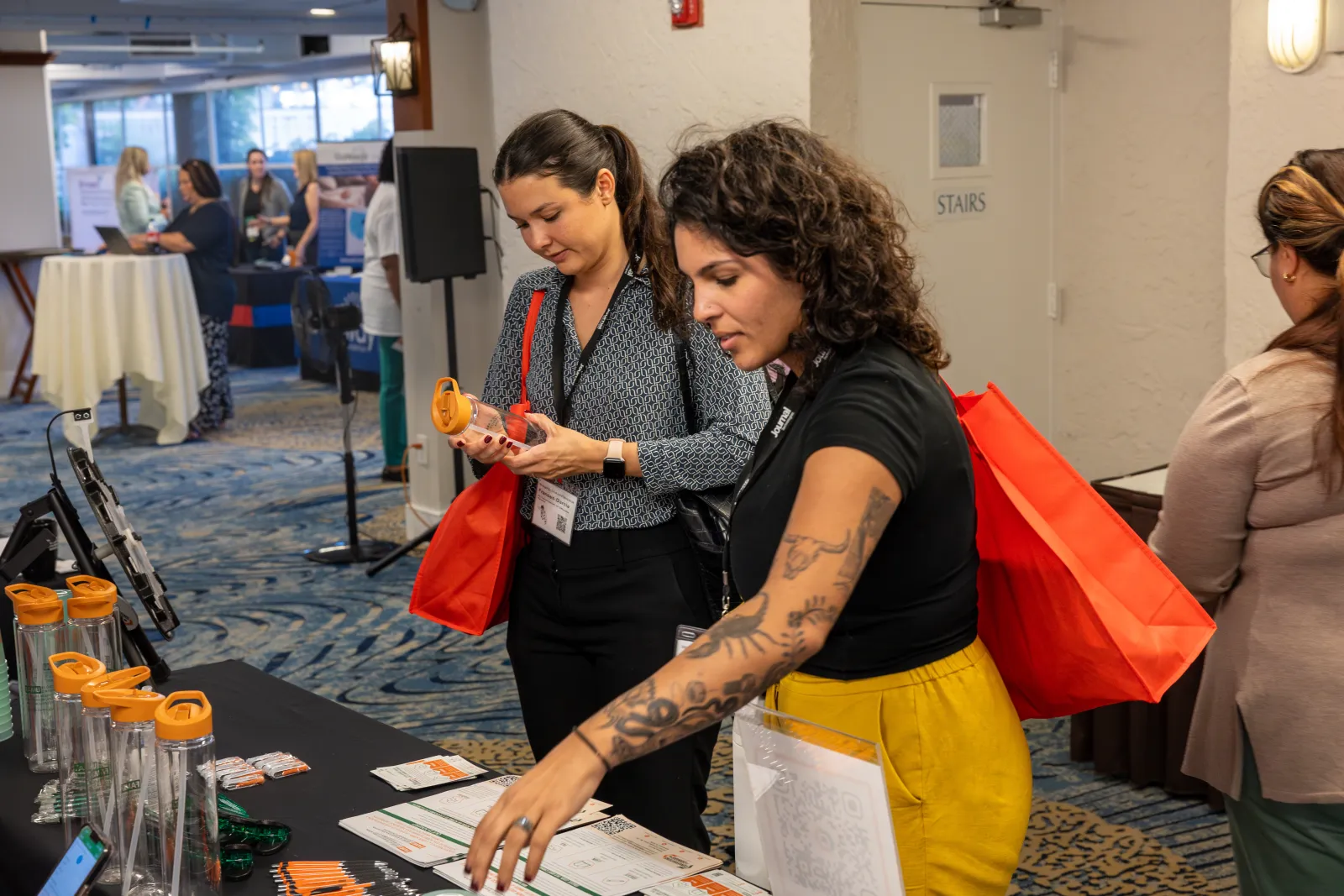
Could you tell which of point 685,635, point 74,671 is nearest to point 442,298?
point 685,635

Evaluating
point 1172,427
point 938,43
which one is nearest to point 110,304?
point 938,43

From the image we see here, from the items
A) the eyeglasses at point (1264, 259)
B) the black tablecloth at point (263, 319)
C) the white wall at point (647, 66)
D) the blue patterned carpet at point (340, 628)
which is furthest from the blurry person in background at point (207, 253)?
the eyeglasses at point (1264, 259)

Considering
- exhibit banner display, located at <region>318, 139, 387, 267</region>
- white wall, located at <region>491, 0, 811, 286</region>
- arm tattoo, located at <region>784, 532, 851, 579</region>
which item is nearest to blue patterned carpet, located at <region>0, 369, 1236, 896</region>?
white wall, located at <region>491, 0, 811, 286</region>

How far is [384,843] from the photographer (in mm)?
1599

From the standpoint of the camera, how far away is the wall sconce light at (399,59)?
5.62 metres

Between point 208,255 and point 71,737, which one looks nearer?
point 71,737

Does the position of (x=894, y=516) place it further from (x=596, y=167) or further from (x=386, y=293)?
(x=386, y=293)

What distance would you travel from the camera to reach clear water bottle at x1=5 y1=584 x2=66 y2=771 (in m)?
1.86

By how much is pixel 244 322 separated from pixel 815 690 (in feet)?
40.3

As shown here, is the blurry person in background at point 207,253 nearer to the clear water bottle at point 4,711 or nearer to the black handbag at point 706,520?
the clear water bottle at point 4,711

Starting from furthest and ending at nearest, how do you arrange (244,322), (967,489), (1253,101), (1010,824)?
(244,322)
(1253,101)
(1010,824)
(967,489)

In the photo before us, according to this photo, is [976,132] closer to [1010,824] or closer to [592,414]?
[592,414]

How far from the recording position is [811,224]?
126 centimetres

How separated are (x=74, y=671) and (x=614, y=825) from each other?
0.68 m
